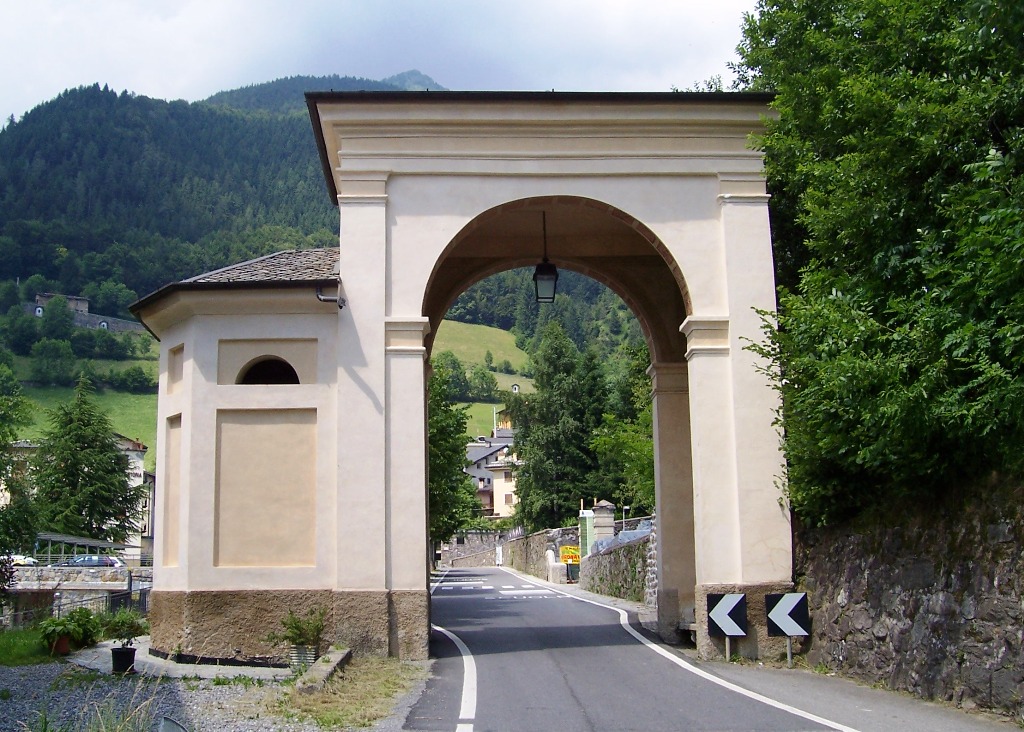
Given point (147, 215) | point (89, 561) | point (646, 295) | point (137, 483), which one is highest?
point (147, 215)

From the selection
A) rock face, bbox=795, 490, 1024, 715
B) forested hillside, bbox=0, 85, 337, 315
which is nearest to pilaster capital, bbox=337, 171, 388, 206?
rock face, bbox=795, 490, 1024, 715

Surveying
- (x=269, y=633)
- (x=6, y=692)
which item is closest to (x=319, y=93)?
(x=269, y=633)

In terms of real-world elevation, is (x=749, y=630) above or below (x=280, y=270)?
below

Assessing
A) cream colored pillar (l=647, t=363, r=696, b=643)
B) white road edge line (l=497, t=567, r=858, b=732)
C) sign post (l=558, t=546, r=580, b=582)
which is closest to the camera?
white road edge line (l=497, t=567, r=858, b=732)

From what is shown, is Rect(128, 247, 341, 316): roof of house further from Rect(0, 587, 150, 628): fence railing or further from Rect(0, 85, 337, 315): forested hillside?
Rect(0, 85, 337, 315): forested hillside

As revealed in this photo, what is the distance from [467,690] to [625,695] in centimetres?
173

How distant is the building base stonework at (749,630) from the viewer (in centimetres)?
1312

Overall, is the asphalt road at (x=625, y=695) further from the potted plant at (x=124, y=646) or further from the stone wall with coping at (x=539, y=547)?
the stone wall with coping at (x=539, y=547)

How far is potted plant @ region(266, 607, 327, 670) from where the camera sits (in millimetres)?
12852

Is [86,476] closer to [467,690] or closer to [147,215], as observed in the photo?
[467,690]

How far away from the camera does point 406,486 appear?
13727 millimetres

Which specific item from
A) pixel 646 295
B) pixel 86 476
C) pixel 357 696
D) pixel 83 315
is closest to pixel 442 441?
pixel 646 295

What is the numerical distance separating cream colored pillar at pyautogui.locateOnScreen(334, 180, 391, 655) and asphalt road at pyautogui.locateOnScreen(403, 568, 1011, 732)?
1340 millimetres

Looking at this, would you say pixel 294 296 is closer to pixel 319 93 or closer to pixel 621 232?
pixel 319 93
